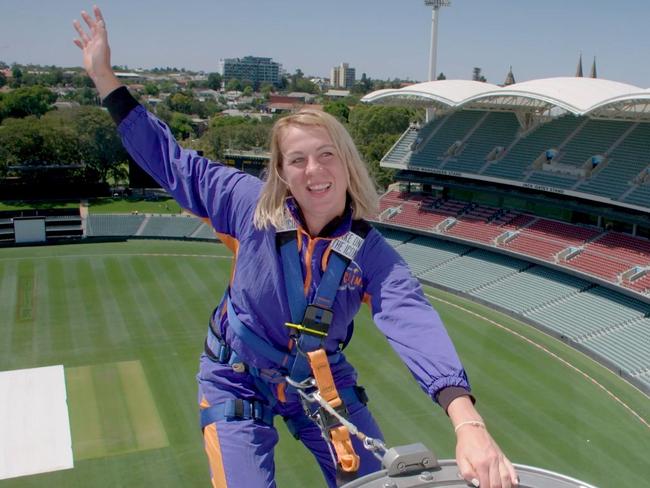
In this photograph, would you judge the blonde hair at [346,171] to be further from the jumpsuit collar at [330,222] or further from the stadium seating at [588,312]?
the stadium seating at [588,312]

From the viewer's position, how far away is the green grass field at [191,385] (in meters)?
16.1

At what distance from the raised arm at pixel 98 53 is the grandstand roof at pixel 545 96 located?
998 inches

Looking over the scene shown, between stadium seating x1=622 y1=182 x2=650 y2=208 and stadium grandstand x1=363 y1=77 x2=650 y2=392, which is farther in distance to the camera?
stadium seating x1=622 y1=182 x2=650 y2=208

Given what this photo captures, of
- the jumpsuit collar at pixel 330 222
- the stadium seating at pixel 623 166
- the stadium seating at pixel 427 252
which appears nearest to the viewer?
the jumpsuit collar at pixel 330 222

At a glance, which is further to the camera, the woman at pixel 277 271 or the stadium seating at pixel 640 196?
the stadium seating at pixel 640 196

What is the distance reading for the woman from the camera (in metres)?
3.06

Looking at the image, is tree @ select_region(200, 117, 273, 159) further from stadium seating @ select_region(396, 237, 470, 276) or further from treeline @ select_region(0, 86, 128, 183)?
stadium seating @ select_region(396, 237, 470, 276)

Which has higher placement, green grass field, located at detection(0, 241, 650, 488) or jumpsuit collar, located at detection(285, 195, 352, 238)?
jumpsuit collar, located at detection(285, 195, 352, 238)

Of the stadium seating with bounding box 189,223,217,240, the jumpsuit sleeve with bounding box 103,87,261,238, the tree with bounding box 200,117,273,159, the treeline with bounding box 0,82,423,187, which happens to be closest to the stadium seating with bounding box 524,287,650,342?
the treeline with bounding box 0,82,423,187

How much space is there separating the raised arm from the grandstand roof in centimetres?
2535

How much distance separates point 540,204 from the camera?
107 feet

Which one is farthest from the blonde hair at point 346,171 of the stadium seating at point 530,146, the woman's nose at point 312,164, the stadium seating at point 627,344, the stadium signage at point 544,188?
the stadium seating at point 530,146

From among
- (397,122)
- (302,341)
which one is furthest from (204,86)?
(302,341)

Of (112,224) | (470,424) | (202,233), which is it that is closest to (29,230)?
(112,224)
